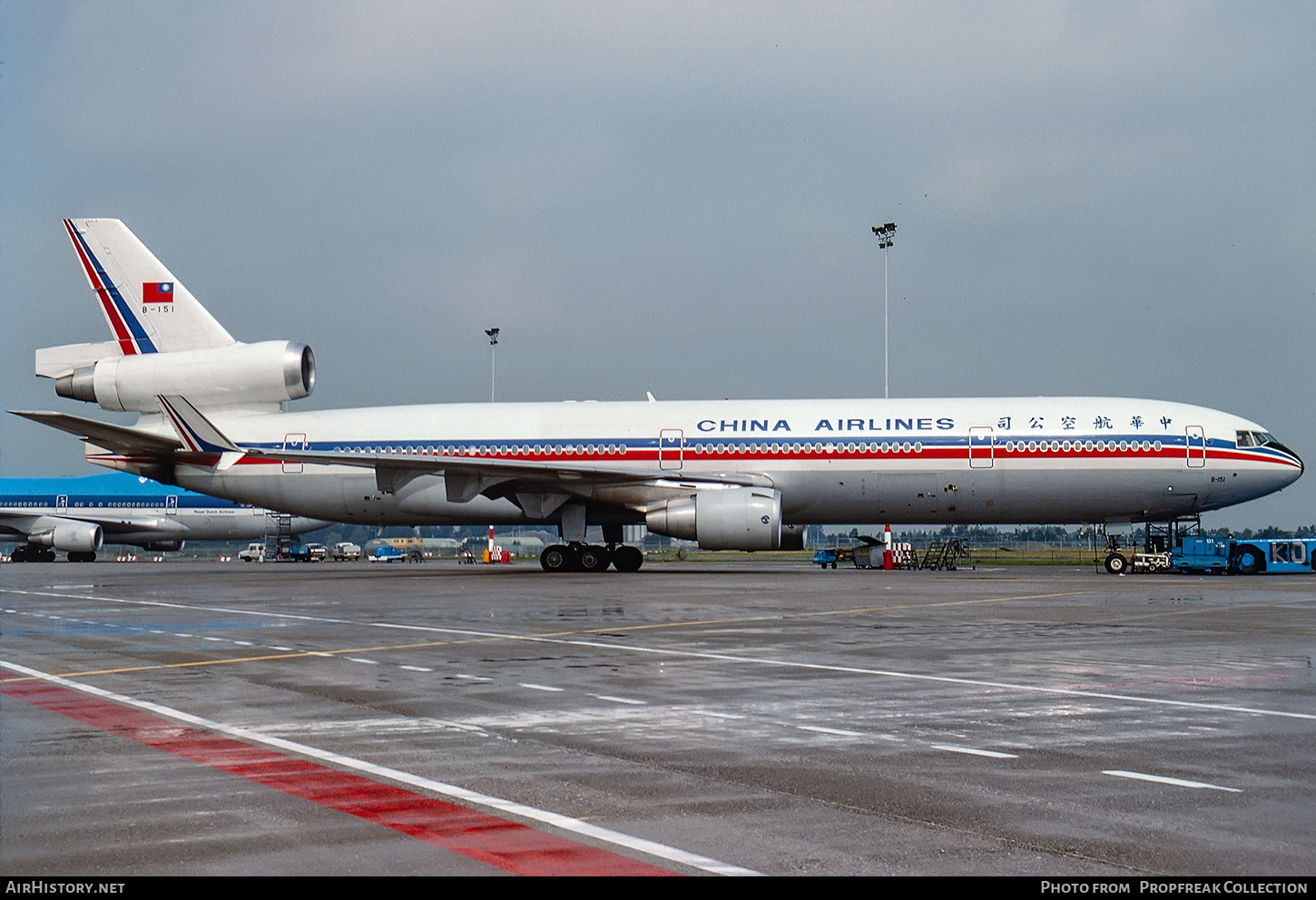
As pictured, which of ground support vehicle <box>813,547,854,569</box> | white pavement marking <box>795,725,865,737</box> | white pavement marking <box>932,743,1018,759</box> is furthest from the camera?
ground support vehicle <box>813,547,854,569</box>

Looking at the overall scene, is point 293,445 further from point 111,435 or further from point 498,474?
point 498,474

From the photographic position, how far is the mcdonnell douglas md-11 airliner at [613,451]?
107 ft

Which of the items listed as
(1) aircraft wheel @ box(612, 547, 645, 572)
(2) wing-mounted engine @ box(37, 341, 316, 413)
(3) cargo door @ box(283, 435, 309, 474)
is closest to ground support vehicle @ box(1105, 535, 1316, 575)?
(1) aircraft wheel @ box(612, 547, 645, 572)

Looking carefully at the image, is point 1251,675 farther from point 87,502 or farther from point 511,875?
point 87,502

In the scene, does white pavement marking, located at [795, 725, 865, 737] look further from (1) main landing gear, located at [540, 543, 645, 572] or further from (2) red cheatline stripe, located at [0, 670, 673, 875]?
(1) main landing gear, located at [540, 543, 645, 572]

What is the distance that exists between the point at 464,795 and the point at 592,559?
29372mm

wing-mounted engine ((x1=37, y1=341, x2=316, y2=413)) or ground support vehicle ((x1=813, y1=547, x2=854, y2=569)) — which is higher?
wing-mounted engine ((x1=37, y1=341, x2=316, y2=413))

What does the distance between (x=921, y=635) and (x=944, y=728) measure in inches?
282

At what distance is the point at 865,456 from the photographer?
33.4m

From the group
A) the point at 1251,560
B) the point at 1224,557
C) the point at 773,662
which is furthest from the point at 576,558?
the point at 773,662

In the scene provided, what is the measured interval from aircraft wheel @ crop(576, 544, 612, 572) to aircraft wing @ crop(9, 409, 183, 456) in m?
12.5

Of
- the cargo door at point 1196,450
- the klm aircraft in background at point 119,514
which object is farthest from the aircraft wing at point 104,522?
the cargo door at point 1196,450

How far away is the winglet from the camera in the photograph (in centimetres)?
3394

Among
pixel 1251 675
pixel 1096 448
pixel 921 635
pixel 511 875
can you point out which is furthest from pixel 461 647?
pixel 1096 448
